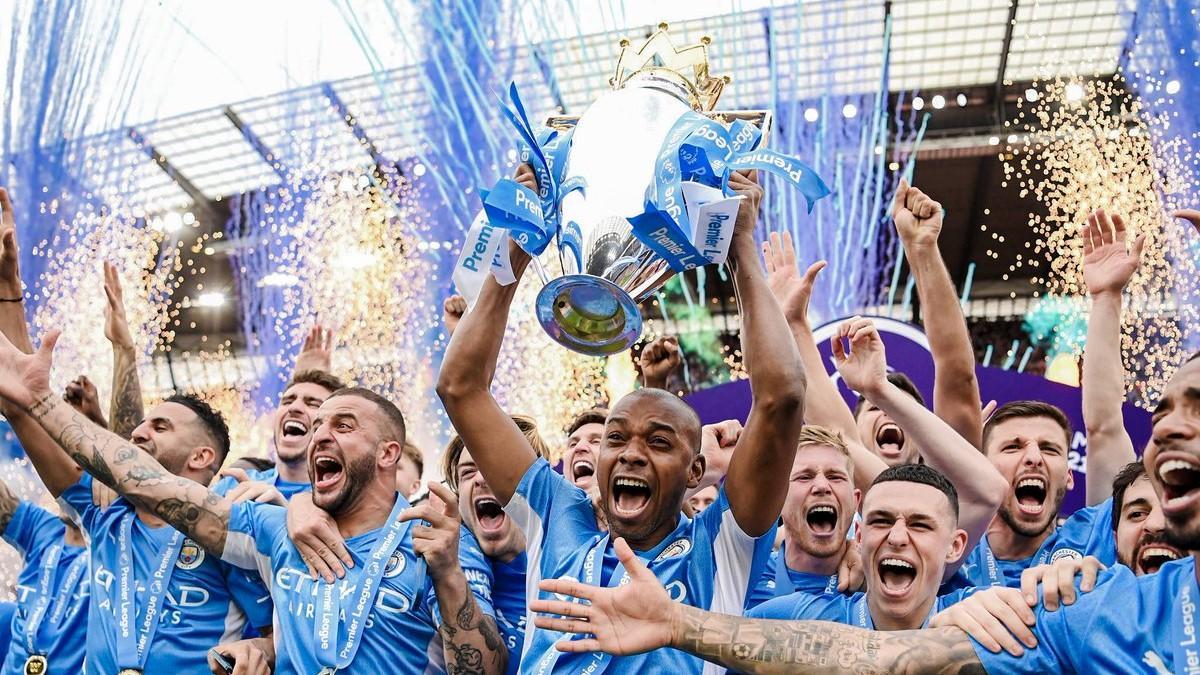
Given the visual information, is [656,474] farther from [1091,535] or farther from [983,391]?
[983,391]

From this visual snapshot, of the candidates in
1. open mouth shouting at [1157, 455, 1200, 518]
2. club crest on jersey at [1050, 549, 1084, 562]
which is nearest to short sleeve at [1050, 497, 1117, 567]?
club crest on jersey at [1050, 549, 1084, 562]

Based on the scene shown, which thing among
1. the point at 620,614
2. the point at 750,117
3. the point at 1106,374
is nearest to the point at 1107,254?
the point at 1106,374

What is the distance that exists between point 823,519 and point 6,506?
125 inches

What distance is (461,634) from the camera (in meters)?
3.21

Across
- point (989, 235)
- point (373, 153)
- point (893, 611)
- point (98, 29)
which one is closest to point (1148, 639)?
point (893, 611)

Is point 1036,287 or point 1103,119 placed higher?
point 1036,287

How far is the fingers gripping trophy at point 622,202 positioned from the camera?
254cm

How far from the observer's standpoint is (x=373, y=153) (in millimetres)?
16953

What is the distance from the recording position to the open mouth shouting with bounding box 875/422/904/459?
4.36m

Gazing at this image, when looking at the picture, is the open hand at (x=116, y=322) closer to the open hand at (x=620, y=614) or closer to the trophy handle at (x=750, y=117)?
the trophy handle at (x=750, y=117)

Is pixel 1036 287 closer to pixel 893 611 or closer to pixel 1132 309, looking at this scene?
pixel 1132 309

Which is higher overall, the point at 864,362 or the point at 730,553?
the point at 864,362

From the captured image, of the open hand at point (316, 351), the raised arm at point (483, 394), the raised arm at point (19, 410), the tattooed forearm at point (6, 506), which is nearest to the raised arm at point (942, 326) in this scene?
the raised arm at point (483, 394)

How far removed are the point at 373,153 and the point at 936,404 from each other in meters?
14.0
